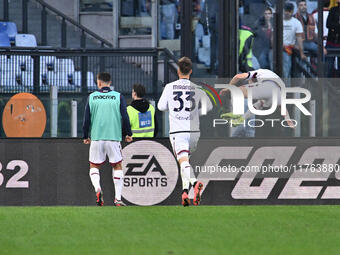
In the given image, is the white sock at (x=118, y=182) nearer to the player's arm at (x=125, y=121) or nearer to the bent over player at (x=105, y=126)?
the bent over player at (x=105, y=126)

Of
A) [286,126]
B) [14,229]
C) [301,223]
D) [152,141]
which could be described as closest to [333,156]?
[286,126]

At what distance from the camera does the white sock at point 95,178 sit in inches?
510

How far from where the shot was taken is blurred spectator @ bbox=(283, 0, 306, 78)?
1531cm

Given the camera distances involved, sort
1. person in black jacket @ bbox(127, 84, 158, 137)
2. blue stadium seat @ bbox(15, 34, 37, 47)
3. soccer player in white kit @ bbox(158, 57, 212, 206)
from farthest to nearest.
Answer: blue stadium seat @ bbox(15, 34, 37, 47) < person in black jacket @ bbox(127, 84, 158, 137) < soccer player in white kit @ bbox(158, 57, 212, 206)

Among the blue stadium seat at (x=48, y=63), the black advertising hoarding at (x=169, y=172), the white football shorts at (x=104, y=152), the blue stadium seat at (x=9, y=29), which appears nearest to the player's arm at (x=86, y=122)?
the white football shorts at (x=104, y=152)

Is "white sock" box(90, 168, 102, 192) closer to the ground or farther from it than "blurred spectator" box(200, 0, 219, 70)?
closer to the ground

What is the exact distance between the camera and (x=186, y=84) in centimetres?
1281

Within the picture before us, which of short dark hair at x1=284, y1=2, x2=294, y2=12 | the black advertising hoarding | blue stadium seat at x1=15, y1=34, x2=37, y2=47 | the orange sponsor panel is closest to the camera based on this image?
the black advertising hoarding

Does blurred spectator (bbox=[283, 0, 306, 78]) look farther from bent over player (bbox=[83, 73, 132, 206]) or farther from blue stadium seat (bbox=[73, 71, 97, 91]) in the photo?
bent over player (bbox=[83, 73, 132, 206])

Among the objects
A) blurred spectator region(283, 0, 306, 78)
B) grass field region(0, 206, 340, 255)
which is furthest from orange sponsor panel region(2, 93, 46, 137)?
blurred spectator region(283, 0, 306, 78)

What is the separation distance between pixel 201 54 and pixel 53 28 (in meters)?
8.21

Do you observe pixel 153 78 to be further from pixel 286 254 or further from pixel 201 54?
pixel 286 254

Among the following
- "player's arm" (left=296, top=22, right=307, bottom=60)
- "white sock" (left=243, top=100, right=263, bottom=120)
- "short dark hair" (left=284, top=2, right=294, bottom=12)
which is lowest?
"white sock" (left=243, top=100, right=263, bottom=120)

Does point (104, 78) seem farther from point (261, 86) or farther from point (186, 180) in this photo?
point (261, 86)
